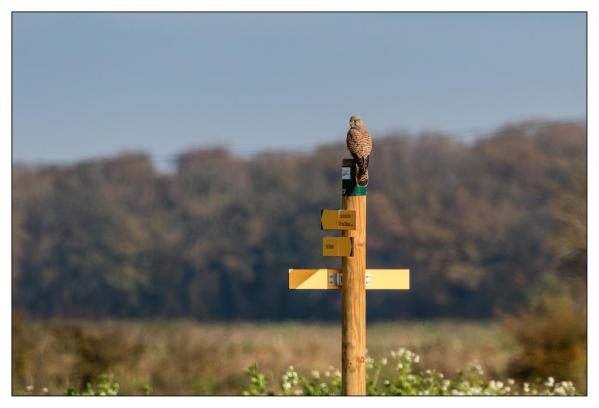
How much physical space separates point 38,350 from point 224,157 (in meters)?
12.5

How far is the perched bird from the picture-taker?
5.73 meters

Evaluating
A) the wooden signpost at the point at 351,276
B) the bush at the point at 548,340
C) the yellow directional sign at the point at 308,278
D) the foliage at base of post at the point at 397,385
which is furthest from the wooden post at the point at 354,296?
the bush at the point at 548,340

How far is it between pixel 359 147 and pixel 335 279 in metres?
0.88

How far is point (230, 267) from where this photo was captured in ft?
66.6

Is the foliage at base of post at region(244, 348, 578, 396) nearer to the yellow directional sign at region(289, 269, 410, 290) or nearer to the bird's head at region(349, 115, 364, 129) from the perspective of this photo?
the yellow directional sign at region(289, 269, 410, 290)

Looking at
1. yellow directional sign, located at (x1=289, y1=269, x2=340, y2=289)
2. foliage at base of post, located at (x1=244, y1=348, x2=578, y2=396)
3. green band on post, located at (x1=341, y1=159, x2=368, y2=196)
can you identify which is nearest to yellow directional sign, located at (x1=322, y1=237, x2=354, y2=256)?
yellow directional sign, located at (x1=289, y1=269, x2=340, y2=289)

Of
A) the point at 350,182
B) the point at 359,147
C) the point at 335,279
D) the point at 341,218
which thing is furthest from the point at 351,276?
the point at 359,147

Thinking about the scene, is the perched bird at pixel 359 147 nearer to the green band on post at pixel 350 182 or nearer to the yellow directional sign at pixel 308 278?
the green band on post at pixel 350 182

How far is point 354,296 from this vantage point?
18.9ft

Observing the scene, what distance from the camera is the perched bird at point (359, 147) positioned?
5730 millimetres
